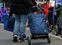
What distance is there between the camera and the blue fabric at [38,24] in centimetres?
867

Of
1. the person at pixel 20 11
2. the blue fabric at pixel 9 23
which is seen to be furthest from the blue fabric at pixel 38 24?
the blue fabric at pixel 9 23

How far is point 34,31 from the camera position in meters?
8.66

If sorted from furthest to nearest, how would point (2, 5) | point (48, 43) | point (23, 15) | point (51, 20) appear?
point (2, 5) < point (51, 20) < point (48, 43) < point (23, 15)

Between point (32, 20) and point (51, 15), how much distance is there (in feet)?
17.1

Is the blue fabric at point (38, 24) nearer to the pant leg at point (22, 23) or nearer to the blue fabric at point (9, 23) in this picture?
the pant leg at point (22, 23)

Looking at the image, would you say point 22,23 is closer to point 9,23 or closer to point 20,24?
point 20,24

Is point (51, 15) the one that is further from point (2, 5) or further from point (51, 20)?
point (2, 5)

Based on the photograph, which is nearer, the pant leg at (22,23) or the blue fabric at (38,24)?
the pant leg at (22,23)

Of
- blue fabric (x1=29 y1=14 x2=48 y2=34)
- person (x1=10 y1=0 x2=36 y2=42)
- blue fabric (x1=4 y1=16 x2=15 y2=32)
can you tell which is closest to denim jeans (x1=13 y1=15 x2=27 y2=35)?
person (x1=10 y1=0 x2=36 y2=42)

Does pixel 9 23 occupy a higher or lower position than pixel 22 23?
lower

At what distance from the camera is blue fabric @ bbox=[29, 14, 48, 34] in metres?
8.67

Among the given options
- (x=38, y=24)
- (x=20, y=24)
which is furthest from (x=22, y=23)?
(x=38, y=24)

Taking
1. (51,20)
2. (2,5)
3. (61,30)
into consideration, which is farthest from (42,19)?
(2,5)

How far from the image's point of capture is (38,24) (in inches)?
343
